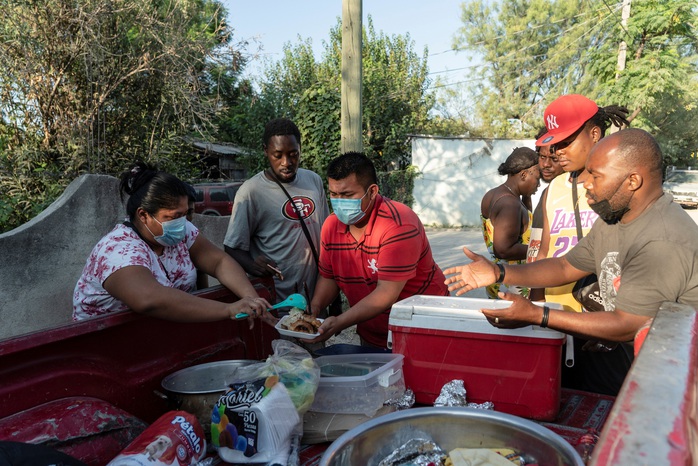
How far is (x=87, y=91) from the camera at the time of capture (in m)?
5.56

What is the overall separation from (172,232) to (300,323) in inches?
31.5

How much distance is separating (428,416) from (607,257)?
938 mm

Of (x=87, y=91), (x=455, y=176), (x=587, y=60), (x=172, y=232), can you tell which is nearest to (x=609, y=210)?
(x=172, y=232)

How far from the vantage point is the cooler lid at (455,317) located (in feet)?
5.70

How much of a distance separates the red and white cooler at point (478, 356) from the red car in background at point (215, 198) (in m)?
7.59

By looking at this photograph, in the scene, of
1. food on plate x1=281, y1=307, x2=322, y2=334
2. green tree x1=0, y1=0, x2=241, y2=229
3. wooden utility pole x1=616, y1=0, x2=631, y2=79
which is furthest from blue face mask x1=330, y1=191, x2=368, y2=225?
wooden utility pole x1=616, y1=0, x2=631, y2=79

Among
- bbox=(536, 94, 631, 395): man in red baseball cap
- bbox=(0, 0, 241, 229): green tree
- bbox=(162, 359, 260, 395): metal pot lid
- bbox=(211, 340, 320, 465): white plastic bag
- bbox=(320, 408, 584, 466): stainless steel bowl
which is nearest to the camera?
bbox=(320, 408, 584, 466): stainless steel bowl

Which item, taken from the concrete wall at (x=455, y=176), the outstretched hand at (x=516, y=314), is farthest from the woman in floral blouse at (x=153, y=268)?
the concrete wall at (x=455, y=176)

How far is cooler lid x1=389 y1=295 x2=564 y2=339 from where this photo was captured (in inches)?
68.4

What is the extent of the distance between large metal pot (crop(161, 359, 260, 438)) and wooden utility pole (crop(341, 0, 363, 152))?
310 cm

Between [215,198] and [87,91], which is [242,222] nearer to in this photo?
[87,91]

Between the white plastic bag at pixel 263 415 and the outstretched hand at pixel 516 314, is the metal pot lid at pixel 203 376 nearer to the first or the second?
the white plastic bag at pixel 263 415

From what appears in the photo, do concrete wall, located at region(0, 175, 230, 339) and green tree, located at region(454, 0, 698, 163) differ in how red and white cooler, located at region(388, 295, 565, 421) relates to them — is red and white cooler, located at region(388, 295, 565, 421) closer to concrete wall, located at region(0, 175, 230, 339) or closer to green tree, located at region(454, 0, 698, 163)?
concrete wall, located at region(0, 175, 230, 339)

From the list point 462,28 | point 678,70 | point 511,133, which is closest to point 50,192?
point 678,70
